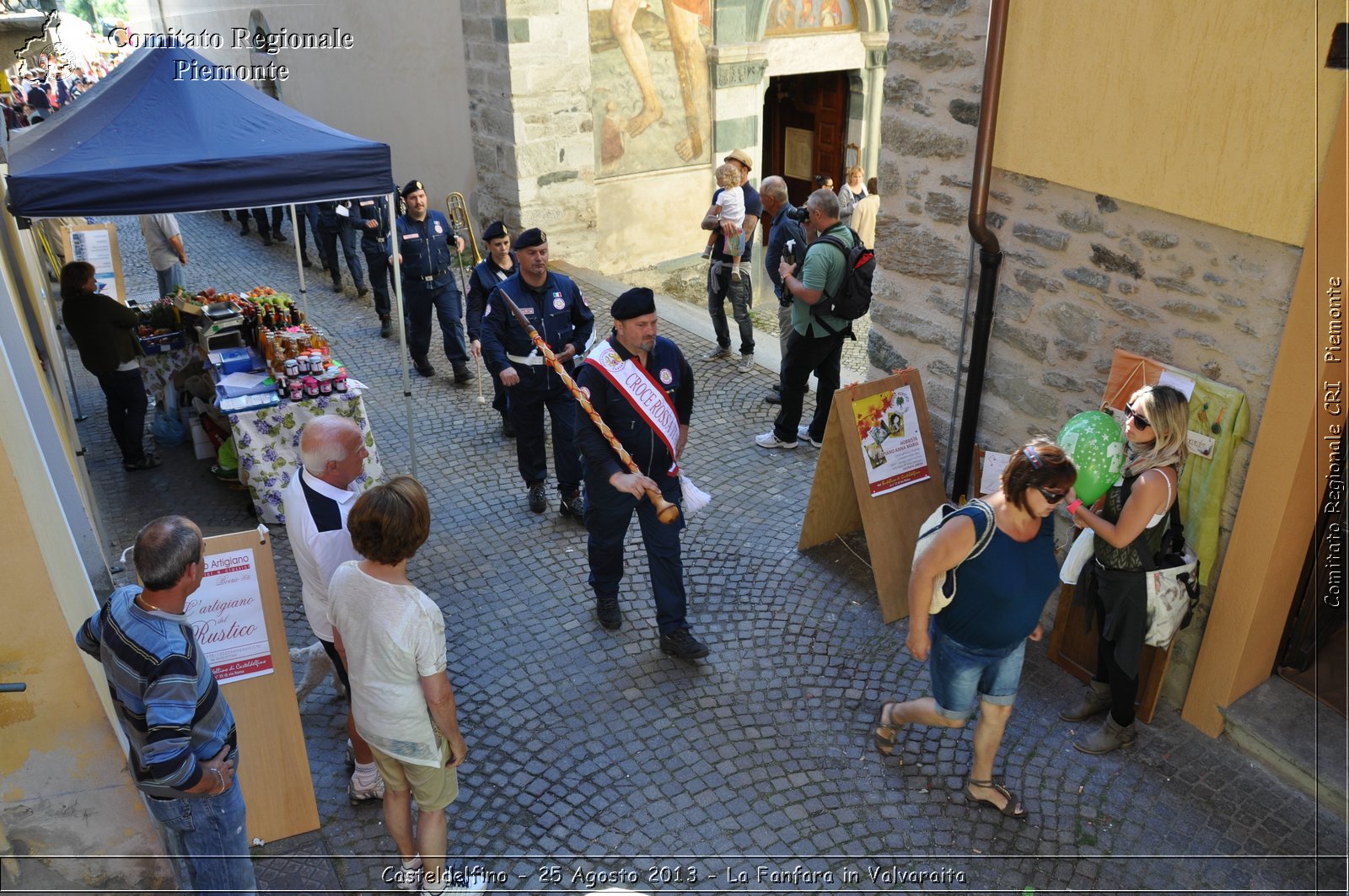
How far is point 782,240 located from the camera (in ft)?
24.4

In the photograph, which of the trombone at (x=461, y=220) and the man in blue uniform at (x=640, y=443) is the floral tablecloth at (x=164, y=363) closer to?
the trombone at (x=461, y=220)

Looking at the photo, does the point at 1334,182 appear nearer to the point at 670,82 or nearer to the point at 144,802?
the point at 144,802

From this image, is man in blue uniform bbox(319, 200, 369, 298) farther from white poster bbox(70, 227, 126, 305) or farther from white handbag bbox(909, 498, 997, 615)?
white handbag bbox(909, 498, 997, 615)

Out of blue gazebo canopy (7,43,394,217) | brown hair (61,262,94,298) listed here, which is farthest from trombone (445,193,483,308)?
brown hair (61,262,94,298)

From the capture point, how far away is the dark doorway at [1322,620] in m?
4.08

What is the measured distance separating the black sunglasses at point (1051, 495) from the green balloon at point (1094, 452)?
47 centimetres

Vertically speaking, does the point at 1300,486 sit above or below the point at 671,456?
above

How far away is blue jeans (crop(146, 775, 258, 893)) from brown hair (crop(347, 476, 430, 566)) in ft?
3.02

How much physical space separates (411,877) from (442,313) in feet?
19.6

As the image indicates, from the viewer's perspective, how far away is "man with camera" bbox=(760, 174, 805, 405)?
722 centimetres

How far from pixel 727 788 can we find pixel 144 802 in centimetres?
224

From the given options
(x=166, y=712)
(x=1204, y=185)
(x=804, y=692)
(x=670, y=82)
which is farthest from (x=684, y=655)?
(x=670, y=82)

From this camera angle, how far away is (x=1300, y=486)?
3.97m

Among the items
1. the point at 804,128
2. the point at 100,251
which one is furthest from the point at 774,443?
the point at 804,128
